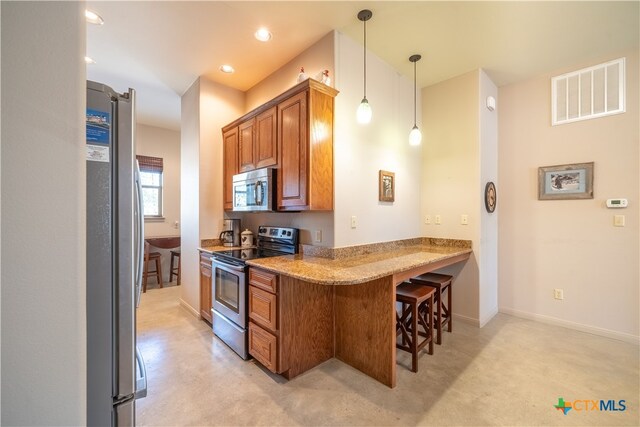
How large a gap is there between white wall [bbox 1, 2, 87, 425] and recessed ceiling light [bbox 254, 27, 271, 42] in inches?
80.7

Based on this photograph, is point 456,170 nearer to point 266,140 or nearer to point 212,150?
A: point 266,140

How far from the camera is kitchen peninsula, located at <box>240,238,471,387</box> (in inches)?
79.5

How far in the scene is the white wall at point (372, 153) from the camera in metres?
2.52

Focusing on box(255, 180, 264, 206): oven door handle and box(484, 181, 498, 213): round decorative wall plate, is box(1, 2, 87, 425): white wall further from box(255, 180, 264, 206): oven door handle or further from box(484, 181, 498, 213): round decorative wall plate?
box(484, 181, 498, 213): round decorative wall plate

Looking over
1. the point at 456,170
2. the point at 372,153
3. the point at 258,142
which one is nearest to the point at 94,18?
the point at 258,142

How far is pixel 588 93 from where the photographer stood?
2.95 meters

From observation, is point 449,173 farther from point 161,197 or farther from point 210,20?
point 161,197

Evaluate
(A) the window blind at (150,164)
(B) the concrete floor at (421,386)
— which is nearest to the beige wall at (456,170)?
(B) the concrete floor at (421,386)

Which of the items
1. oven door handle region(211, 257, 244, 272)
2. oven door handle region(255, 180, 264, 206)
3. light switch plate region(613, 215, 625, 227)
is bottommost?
oven door handle region(211, 257, 244, 272)

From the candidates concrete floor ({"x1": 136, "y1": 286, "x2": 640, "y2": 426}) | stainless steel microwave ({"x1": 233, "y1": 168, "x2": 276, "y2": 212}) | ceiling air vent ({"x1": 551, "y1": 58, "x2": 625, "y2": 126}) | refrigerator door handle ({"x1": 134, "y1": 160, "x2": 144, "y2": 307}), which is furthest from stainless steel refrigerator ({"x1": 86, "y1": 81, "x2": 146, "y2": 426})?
ceiling air vent ({"x1": 551, "y1": 58, "x2": 625, "y2": 126})

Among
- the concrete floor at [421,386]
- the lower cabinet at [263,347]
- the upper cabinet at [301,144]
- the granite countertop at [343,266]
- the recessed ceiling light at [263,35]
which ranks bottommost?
the concrete floor at [421,386]

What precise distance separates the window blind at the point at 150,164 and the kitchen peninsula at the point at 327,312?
416cm

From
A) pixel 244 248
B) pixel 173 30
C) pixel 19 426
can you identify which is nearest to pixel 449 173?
pixel 244 248

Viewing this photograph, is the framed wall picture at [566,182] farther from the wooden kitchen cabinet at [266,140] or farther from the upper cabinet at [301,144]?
the wooden kitchen cabinet at [266,140]
